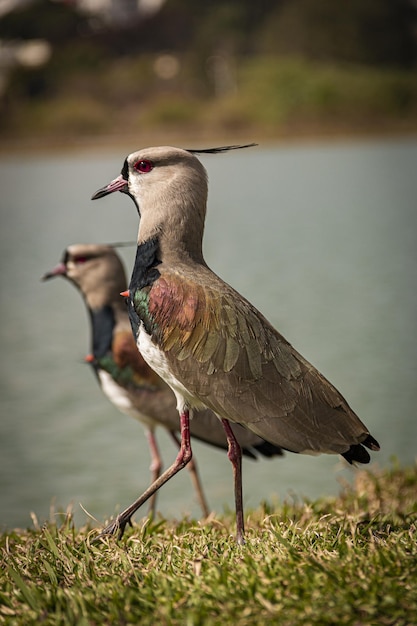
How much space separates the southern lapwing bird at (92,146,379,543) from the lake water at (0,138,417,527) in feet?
3.94

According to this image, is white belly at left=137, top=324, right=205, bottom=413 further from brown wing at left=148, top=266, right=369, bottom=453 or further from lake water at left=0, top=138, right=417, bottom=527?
lake water at left=0, top=138, right=417, bottom=527

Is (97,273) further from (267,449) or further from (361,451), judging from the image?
(361,451)

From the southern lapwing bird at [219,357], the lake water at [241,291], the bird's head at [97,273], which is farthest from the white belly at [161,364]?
the bird's head at [97,273]

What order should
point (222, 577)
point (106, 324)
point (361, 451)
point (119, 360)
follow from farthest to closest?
point (106, 324) < point (119, 360) < point (361, 451) < point (222, 577)

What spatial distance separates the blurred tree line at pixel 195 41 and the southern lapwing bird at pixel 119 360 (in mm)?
22875

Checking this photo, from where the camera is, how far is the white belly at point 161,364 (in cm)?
284

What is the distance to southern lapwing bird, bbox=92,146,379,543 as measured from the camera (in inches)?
110

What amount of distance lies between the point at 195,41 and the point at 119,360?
2503 cm

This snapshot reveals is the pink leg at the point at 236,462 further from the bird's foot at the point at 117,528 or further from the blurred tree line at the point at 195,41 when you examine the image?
the blurred tree line at the point at 195,41

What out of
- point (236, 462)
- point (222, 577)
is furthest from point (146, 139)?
point (222, 577)

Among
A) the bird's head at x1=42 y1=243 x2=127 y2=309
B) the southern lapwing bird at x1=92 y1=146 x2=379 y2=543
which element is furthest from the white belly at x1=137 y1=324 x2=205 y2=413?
the bird's head at x1=42 y1=243 x2=127 y2=309

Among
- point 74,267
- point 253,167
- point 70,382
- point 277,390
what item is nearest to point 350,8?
point 253,167

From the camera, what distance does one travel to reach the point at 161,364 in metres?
2.85

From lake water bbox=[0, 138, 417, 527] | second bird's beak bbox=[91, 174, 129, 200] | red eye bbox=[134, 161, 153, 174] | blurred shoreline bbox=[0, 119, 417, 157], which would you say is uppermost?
blurred shoreline bbox=[0, 119, 417, 157]
